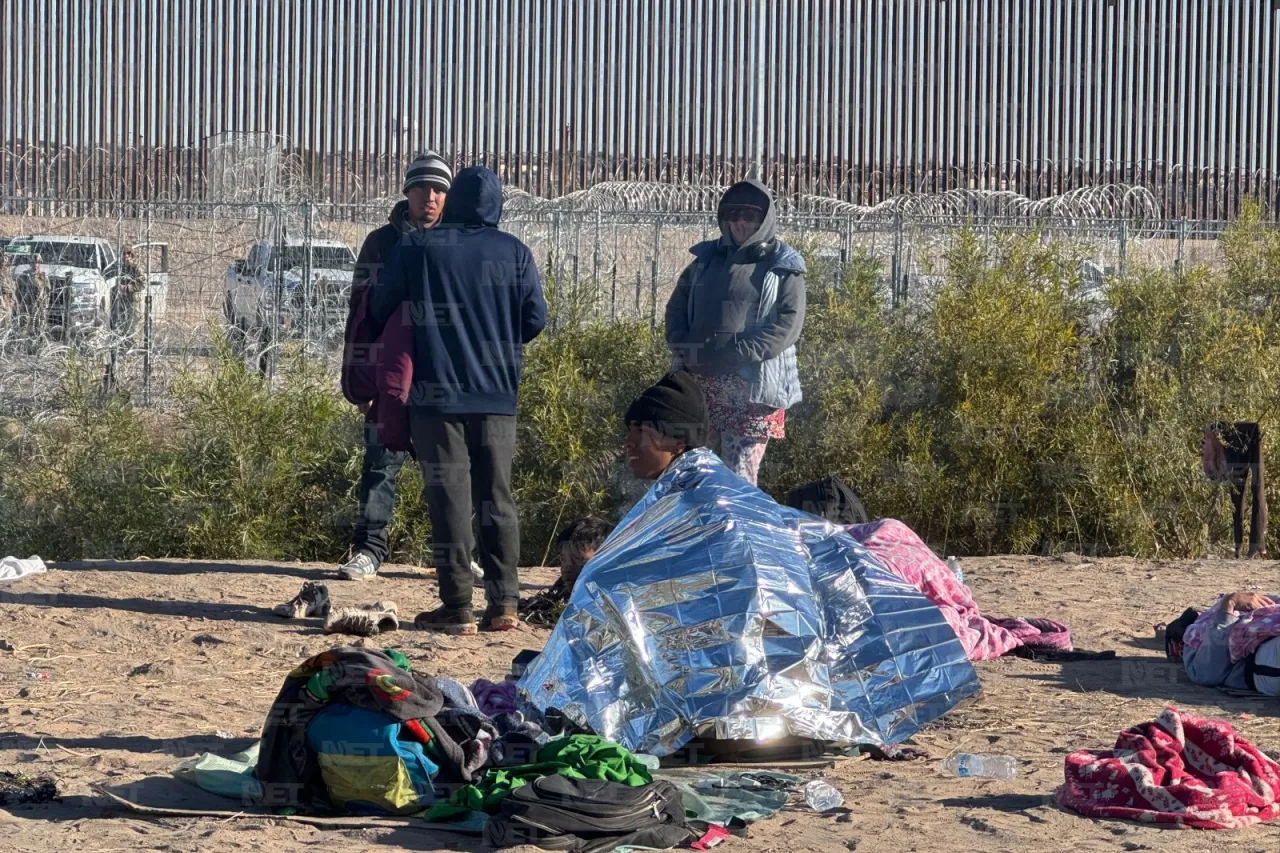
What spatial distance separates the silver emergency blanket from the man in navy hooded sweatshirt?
58.7 inches

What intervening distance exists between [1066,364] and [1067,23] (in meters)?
8.15

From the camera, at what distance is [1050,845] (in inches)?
148

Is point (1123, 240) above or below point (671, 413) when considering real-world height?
above

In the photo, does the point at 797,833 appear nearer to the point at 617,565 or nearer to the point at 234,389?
the point at 617,565

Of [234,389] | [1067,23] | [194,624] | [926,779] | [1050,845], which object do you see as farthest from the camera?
[1067,23]

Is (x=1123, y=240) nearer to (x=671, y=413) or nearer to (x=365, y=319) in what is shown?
(x=365, y=319)

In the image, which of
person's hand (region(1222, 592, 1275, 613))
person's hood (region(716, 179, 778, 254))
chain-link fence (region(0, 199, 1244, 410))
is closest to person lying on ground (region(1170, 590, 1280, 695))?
person's hand (region(1222, 592, 1275, 613))

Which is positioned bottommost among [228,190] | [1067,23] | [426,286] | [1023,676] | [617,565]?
[1023,676]

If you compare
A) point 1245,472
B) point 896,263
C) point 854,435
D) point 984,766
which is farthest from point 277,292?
point 984,766

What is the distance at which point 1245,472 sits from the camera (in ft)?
27.4

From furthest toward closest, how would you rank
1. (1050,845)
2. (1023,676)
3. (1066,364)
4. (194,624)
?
(1066,364) → (194,624) → (1023,676) → (1050,845)

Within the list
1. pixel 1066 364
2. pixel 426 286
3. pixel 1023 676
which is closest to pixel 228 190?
pixel 1066 364

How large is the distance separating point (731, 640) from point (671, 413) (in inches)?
40.8

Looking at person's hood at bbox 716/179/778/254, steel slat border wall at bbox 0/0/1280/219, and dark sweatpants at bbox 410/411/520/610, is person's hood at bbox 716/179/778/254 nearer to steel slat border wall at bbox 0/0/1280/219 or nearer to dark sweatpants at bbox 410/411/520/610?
dark sweatpants at bbox 410/411/520/610
